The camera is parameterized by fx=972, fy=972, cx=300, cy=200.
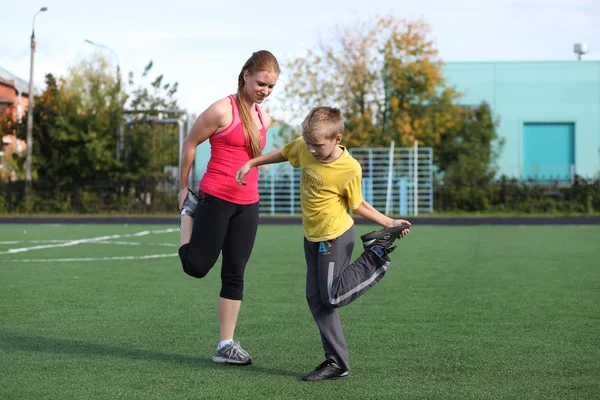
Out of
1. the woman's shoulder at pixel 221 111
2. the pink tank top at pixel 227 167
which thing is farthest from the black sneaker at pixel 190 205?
the woman's shoulder at pixel 221 111

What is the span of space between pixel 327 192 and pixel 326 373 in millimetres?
946

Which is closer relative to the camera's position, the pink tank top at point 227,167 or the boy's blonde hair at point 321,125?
the boy's blonde hair at point 321,125

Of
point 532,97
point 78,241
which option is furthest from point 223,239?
point 532,97

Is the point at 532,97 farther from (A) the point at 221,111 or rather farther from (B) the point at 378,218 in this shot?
(B) the point at 378,218

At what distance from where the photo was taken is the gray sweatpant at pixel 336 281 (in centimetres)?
512

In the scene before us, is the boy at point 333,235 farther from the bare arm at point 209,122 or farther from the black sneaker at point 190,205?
the black sneaker at point 190,205

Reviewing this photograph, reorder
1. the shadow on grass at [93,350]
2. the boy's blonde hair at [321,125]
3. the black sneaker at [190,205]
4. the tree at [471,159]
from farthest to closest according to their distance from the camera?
the tree at [471,159]
the black sneaker at [190,205]
the shadow on grass at [93,350]
the boy's blonde hair at [321,125]

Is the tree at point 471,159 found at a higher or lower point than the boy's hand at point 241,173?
higher

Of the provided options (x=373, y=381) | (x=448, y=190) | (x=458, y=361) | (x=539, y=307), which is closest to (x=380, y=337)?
(x=458, y=361)

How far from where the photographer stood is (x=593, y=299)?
8789 millimetres

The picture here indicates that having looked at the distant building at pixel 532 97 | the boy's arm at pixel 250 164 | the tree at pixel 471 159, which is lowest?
the boy's arm at pixel 250 164

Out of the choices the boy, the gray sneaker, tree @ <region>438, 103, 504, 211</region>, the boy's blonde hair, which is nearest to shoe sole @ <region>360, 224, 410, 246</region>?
the boy

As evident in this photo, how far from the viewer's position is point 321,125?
4883 millimetres

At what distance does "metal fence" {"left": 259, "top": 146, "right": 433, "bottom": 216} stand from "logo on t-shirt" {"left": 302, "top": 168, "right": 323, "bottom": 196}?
2866 cm
